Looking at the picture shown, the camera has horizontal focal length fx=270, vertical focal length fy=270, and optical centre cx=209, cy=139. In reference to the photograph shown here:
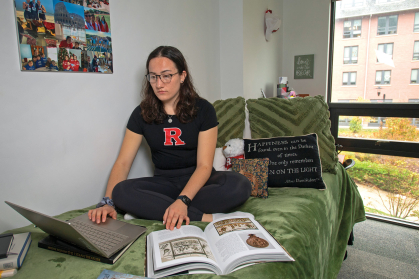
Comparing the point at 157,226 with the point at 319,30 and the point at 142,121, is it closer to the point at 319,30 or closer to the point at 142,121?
the point at 142,121

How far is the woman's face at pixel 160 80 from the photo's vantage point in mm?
1292

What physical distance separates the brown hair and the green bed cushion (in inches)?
20.1

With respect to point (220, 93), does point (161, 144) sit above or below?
below

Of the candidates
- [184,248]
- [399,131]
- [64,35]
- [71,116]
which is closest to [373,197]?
[399,131]

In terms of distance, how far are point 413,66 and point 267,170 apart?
5.65ft

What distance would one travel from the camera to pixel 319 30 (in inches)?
102

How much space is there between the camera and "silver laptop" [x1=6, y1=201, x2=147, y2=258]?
795 mm

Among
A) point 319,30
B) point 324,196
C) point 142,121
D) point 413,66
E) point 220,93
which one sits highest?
point 319,30

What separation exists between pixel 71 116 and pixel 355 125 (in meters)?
2.32

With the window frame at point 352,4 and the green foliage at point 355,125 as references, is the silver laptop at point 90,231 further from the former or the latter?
the window frame at point 352,4

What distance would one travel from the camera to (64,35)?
1239mm

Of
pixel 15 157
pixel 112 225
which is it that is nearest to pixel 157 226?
pixel 112 225

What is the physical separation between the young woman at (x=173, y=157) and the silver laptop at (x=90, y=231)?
0.11 metres

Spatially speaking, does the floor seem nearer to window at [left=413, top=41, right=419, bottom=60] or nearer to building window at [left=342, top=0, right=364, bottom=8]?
window at [left=413, top=41, right=419, bottom=60]
